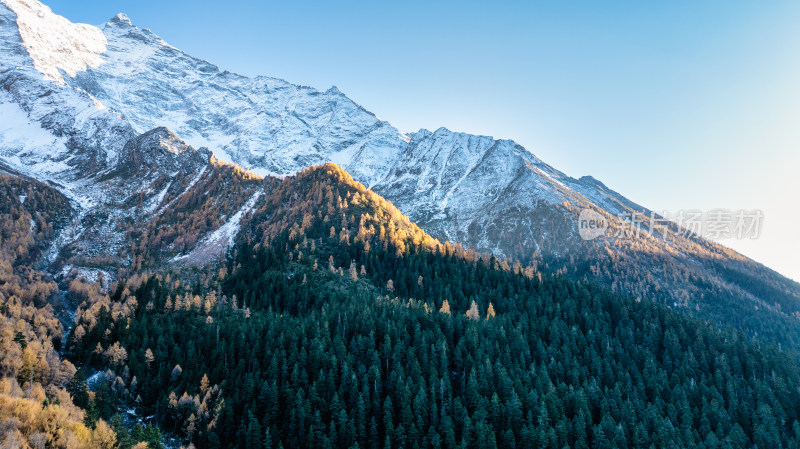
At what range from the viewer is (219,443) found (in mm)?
104438

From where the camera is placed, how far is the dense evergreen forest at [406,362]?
11056 centimetres

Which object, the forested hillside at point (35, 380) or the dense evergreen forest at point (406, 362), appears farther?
the dense evergreen forest at point (406, 362)

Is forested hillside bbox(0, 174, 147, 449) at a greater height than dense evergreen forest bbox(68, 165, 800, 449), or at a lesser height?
lesser

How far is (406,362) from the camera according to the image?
130m

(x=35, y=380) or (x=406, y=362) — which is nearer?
(x=35, y=380)

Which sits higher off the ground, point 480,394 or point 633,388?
point 633,388

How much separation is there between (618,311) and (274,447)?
136 metres

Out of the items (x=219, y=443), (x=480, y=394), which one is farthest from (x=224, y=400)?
(x=480, y=394)

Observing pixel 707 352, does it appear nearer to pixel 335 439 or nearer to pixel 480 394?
pixel 480 394

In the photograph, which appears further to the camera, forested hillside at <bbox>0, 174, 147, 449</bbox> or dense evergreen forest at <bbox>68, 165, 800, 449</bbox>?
dense evergreen forest at <bbox>68, 165, 800, 449</bbox>

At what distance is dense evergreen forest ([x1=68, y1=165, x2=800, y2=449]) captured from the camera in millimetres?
110562

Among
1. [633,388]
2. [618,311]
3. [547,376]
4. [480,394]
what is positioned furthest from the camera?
[618,311]

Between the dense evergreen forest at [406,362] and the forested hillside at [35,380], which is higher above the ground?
the dense evergreen forest at [406,362]

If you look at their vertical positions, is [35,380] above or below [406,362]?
below
